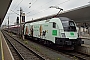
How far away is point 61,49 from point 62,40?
6.80 ft

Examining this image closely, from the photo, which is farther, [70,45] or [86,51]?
[70,45]

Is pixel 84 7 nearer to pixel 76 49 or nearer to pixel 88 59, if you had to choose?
pixel 76 49

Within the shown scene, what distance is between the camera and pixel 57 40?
1359 centimetres

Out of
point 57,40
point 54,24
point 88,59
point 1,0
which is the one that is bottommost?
point 88,59

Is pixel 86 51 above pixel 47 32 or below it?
below

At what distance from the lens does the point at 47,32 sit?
16.2m

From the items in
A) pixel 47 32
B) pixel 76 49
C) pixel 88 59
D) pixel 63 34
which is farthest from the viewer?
pixel 47 32

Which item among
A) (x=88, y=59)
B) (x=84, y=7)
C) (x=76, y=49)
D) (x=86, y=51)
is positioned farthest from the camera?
(x=84, y=7)

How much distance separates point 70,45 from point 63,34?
1139 mm

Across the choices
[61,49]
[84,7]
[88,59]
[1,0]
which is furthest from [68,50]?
[84,7]

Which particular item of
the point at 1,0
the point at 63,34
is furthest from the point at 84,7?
the point at 1,0

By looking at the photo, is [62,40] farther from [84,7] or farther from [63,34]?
[84,7]

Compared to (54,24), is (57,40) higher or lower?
lower

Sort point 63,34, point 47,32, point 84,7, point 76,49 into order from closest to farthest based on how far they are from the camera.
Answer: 1. point 63,34
2. point 76,49
3. point 47,32
4. point 84,7
